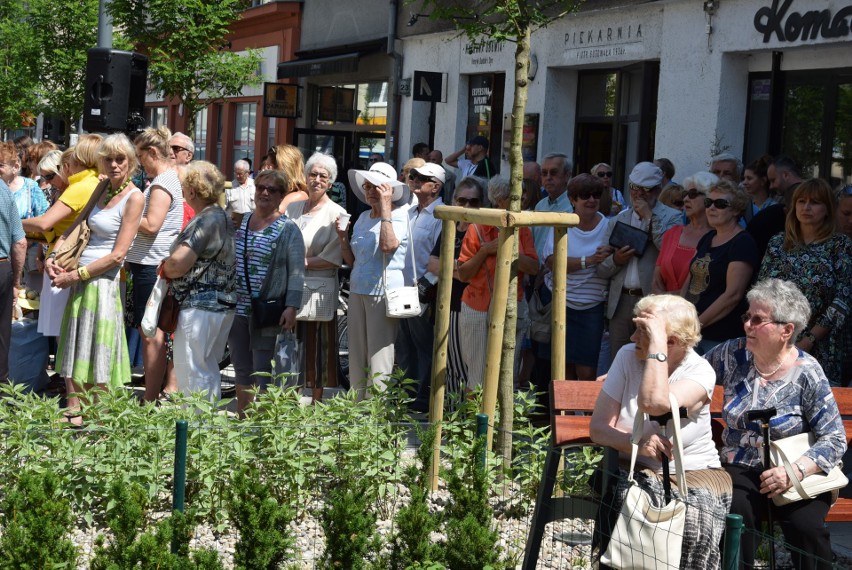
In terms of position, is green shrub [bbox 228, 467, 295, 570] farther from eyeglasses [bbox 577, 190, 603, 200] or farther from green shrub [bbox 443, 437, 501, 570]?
eyeglasses [bbox 577, 190, 603, 200]

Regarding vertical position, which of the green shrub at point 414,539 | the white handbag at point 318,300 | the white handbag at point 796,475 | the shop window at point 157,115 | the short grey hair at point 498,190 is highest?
the shop window at point 157,115

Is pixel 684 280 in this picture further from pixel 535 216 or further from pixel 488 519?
pixel 488 519

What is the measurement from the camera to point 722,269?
7.64 meters

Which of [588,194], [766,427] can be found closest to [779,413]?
[766,427]

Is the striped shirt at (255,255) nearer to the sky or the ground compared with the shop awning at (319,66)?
nearer to the ground

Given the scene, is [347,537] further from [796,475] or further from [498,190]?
[498,190]

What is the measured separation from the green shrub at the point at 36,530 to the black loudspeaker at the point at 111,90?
911 centimetres

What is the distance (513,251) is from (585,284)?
229cm

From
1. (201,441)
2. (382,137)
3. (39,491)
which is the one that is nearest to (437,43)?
(382,137)

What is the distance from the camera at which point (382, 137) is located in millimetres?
24609

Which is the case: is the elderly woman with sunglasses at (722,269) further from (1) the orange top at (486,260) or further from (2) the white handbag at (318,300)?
(2) the white handbag at (318,300)

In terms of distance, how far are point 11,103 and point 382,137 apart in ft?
34.5

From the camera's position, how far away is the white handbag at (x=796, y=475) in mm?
5324

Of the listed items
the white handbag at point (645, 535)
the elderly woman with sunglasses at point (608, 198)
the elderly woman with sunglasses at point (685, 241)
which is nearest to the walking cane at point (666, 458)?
the white handbag at point (645, 535)
